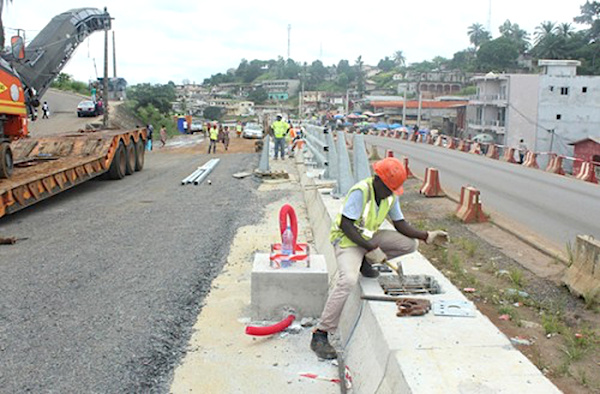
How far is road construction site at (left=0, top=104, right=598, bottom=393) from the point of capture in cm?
430

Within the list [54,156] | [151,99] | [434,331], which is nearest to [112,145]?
[54,156]

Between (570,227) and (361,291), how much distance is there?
744cm

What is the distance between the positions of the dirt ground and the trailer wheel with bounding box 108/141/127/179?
32.5ft

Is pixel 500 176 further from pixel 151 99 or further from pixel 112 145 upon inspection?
pixel 151 99

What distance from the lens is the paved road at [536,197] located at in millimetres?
11469

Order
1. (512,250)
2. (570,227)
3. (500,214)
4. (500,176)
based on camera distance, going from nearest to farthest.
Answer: (512,250), (570,227), (500,214), (500,176)

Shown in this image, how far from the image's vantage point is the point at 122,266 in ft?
25.5

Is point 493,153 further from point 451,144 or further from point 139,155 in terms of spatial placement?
point 139,155

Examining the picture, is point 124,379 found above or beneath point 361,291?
beneath

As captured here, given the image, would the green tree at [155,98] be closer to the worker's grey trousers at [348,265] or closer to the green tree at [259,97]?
the worker's grey trousers at [348,265]

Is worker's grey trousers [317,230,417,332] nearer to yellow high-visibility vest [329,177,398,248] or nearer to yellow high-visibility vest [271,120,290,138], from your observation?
yellow high-visibility vest [329,177,398,248]

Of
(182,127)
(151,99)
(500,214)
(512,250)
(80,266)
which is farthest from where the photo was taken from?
(151,99)

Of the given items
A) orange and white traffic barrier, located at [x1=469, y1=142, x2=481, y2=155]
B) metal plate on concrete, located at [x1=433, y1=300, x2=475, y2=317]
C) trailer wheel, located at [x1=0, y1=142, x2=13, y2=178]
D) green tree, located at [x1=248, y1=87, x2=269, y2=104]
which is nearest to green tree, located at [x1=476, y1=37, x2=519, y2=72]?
green tree, located at [x1=248, y1=87, x2=269, y2=104]

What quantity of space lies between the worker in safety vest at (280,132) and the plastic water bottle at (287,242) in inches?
611
